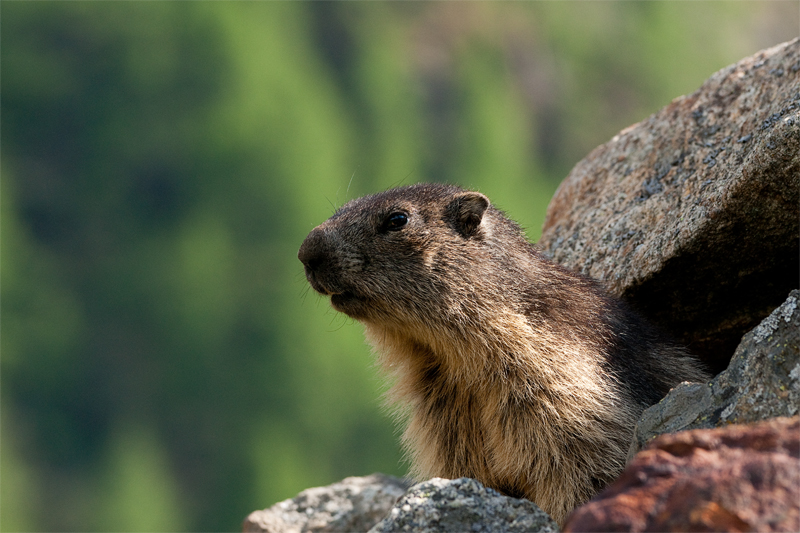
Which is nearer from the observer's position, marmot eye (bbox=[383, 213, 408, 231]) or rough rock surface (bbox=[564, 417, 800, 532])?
rough rock surface (bbox=[564, 417, 800, 532])

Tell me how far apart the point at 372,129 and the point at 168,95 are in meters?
6.86

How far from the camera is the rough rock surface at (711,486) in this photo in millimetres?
1809

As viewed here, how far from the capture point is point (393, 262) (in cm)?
416

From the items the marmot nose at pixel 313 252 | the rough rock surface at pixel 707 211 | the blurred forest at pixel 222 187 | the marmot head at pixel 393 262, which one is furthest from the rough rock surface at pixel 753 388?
the blurred forest at pixel 222 187

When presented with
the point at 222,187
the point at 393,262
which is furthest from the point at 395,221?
the point at 222,187

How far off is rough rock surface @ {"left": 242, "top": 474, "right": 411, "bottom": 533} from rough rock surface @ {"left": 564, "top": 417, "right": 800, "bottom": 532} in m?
3.41

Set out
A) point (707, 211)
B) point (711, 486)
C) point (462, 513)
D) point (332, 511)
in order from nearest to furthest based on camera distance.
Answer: point (711, 486) → point (462, 513) → point (707, 211) → point (332, 511)

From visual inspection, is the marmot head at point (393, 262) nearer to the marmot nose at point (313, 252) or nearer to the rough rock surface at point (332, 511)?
the marmot nose at point (313, 252)

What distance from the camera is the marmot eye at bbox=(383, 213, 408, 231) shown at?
14.0 ft

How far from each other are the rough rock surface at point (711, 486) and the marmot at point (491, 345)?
164 cm

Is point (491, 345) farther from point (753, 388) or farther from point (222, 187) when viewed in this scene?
point (222, 187)

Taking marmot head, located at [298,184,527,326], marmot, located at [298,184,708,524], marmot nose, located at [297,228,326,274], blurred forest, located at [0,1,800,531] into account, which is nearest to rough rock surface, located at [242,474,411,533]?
marmot, located at [298,184,708,524]

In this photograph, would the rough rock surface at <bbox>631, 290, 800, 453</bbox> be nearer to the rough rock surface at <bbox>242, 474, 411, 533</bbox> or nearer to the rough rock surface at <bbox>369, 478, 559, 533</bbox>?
the rough rock surface at <bbox>369, 478, 559, 533</bbox>

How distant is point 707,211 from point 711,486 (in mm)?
2444
